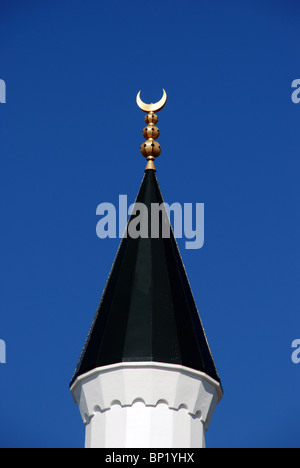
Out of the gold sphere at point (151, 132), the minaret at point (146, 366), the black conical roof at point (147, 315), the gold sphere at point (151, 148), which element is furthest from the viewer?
the gold sphere at point (151, 132)

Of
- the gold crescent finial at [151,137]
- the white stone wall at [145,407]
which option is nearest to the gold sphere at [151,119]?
the gold crescent finial at [151,137]

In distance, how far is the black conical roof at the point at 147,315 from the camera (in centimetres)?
1739

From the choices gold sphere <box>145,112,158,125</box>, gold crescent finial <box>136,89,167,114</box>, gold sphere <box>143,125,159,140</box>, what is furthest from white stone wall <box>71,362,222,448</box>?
gold crescent finial <box>136,89,167,114</box>

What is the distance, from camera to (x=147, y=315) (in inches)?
698

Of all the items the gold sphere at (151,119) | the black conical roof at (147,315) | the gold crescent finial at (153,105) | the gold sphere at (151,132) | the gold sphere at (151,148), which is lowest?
the black conical roof at (147,315)

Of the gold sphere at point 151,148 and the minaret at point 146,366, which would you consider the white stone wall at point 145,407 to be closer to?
the minaret at point 146,366

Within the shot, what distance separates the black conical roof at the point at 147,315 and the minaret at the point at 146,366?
15 mm

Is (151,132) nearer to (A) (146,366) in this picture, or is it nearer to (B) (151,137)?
(B) (151,137)

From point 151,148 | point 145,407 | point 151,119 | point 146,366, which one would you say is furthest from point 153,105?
point 145,407

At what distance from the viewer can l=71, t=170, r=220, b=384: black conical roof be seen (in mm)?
17391
